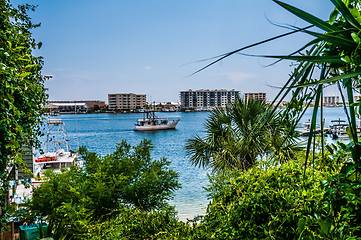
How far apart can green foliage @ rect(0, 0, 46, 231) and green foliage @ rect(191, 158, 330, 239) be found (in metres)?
1.38

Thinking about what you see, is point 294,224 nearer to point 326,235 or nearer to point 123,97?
point 326,235

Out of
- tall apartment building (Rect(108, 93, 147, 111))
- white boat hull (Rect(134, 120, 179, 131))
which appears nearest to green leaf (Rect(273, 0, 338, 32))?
white boat hull (Rect(134, 120, 179, 131))

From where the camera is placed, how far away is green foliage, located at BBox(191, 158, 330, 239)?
1366 mm

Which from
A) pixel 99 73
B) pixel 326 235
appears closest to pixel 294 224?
pixel 326 235

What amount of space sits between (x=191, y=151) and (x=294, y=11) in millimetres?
7170

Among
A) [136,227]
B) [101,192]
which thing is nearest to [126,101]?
[101,192]

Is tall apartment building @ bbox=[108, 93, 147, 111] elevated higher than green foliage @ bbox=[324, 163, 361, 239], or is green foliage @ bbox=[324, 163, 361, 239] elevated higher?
tall apartment building @ bbox=[108, 93, 147, 111]

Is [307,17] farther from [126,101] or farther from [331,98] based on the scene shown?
[126,101]

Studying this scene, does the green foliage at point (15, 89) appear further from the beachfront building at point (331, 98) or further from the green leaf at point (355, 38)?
the green leaf at point (355, 38)

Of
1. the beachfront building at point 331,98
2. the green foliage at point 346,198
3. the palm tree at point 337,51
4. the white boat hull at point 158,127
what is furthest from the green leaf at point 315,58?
the white boat hull at point 158,127

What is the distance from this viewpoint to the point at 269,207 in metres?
1.55

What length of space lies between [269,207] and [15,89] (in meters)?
1.86

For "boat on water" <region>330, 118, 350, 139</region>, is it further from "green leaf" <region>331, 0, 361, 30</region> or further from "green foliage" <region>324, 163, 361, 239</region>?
"green leaf" <region>331, 0, 361, 30</region>

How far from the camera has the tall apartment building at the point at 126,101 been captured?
82062 mm
